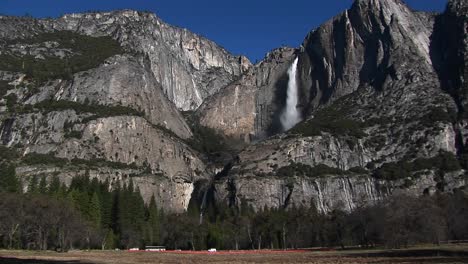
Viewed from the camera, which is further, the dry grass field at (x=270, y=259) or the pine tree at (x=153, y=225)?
the pine tree at (x=153, y=225)

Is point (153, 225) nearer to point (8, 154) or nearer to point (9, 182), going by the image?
point (9, 182)

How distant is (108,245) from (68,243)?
21748 millimetres

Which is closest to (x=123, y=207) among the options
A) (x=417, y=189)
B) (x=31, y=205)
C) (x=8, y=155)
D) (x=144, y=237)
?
(x=144, y=237)

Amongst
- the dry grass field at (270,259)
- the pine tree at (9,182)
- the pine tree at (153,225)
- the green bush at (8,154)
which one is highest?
the green bush at (8,154)

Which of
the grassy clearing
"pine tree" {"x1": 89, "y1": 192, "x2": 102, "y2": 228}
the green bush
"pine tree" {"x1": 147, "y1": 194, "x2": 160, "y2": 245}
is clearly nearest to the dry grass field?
the grassy clearing

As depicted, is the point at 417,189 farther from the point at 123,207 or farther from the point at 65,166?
the point at 65,166

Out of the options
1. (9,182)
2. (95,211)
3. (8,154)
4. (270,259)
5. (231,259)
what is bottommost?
(270,259)

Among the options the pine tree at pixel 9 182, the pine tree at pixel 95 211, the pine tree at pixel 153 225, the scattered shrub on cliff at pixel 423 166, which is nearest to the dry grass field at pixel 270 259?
the pine tree at pixel 95 211

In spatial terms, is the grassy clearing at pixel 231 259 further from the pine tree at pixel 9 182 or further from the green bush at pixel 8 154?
the green bush at pixel 8 154

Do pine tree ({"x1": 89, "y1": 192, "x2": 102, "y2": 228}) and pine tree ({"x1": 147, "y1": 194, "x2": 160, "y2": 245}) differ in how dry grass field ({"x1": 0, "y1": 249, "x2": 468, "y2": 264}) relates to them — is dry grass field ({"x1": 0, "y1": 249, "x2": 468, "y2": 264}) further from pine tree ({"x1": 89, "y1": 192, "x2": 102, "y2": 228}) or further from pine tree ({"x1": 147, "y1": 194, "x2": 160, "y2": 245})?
pine tree ({"x1": 147, "y1": 194, "x2": 160, "y2": 245})

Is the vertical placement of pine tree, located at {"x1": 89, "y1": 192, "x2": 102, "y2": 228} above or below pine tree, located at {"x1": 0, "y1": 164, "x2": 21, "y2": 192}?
below

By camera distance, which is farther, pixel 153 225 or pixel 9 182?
pixel 153 225

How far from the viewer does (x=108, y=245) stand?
136 metres

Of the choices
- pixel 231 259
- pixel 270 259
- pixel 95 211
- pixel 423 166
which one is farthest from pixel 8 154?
pixel 270 259
